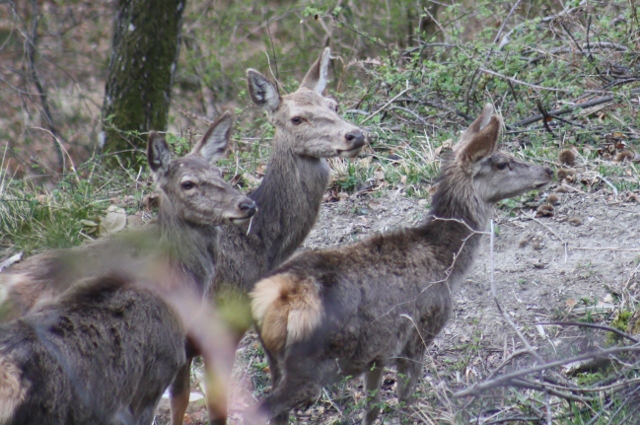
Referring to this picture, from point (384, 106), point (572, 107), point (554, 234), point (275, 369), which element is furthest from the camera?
point (384, 106)

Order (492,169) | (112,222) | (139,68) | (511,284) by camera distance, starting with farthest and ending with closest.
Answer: (139,68)
(112,222)
(511,284)
(492,169)

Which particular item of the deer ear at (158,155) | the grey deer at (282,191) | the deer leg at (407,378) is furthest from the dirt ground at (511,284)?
the deer ear at (158,155)

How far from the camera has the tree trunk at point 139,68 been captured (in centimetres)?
1110

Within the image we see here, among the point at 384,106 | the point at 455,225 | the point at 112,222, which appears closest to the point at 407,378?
the point at 455,225

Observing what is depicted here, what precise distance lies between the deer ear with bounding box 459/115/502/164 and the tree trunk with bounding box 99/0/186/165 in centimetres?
508

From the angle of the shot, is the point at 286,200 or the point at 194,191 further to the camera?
the point at 286,200

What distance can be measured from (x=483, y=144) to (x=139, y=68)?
18.1ft

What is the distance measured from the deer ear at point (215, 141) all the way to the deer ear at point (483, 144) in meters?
1.95

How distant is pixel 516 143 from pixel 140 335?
19.0 feet

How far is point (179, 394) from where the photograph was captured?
680 cm

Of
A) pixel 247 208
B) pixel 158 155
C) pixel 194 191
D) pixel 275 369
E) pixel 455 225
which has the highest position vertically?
pixel 158 155

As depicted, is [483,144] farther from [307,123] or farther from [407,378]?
[407,378]

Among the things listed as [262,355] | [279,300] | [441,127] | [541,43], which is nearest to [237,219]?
[279,300]

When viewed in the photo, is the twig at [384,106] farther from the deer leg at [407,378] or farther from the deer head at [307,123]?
the deer leg at [407,378]
